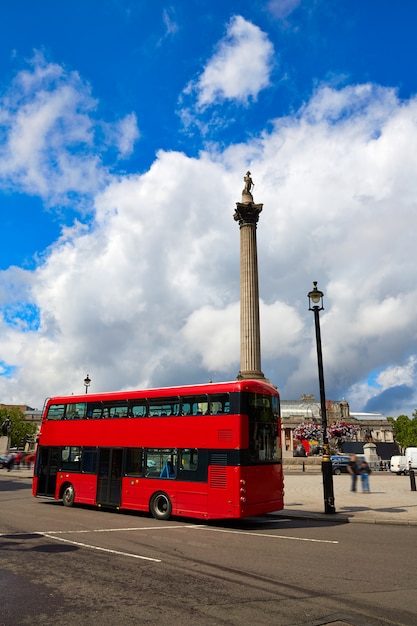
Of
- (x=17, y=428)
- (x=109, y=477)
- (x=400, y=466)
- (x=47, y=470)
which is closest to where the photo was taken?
(x=109, y=477)

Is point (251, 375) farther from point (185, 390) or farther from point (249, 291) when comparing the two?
point (185, 390)

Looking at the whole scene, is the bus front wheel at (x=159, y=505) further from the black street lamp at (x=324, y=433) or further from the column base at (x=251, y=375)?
the column base at (x=251, y=375)

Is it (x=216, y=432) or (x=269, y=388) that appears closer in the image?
(x=216, y=432)

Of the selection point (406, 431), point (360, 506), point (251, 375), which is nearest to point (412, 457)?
point (251, 375)

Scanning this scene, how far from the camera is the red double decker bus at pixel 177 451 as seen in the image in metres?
13.7

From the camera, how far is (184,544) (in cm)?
1103

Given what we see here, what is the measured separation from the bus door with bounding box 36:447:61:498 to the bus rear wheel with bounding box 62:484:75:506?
0.65 m

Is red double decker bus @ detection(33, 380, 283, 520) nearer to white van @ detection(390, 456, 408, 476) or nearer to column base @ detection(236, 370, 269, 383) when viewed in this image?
column base @ detection(236, 370, 269, 383)

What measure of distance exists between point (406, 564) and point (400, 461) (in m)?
39.1

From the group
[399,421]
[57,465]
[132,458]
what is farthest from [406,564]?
[399,421]

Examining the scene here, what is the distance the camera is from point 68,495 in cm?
1855

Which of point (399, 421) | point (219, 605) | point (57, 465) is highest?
point (399, 421)

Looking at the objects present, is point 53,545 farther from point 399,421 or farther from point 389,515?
point 399,421

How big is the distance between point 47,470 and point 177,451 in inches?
289
